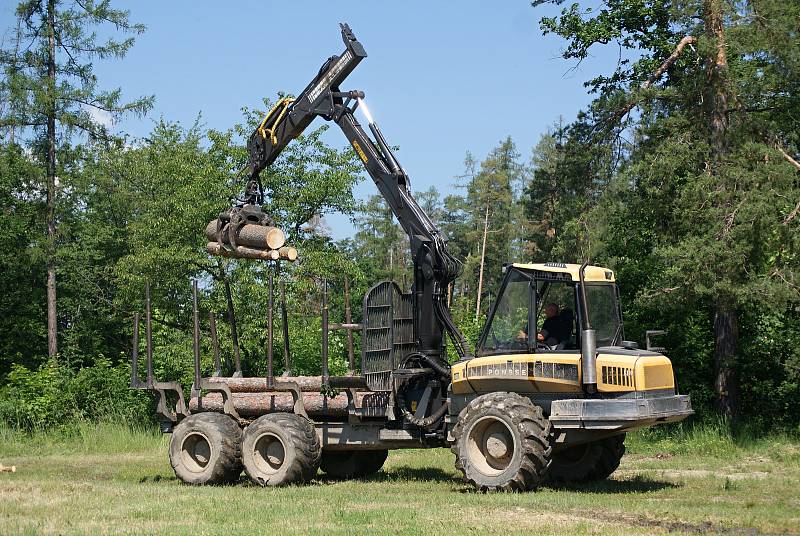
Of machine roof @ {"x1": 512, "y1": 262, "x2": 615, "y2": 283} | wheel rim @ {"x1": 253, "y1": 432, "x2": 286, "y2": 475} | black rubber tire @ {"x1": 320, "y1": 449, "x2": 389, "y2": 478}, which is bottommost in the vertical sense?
black rubber tire @ {"x1": 320, "y1": 449, "x2": 389, "y2": 478}

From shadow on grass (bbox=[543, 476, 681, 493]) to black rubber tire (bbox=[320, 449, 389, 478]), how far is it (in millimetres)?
3516

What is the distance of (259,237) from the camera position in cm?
1605

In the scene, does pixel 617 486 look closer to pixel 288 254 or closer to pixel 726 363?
pixel 288 254

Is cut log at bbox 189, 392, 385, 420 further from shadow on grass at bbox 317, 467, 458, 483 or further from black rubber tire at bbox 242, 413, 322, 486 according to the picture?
shadow on grass at bbox 317, 467, 458, 483

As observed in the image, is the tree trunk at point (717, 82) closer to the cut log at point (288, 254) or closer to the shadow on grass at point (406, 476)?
the shadow on grass at point (406, 476)

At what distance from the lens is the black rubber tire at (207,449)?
52.2ft

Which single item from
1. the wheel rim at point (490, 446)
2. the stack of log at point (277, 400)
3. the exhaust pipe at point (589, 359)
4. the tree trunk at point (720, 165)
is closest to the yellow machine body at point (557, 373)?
the exhaust pipe at point (589, 359)

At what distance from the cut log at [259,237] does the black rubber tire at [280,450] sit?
8.71 ft

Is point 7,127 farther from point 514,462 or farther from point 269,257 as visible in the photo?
point 514,462

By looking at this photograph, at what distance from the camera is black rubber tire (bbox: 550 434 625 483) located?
15188 mm

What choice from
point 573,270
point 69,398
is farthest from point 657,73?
point 69,398

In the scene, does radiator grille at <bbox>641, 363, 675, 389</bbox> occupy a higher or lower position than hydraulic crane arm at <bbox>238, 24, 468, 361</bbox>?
lower

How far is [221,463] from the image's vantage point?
625 inches

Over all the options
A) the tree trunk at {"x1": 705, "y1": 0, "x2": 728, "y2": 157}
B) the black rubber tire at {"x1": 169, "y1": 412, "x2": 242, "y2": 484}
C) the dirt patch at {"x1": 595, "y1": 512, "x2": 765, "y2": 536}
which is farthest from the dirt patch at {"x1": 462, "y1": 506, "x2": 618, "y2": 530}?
the tree trunk at {"x1": 705, "y1": 0, "x2": 728, "y2": 157}
